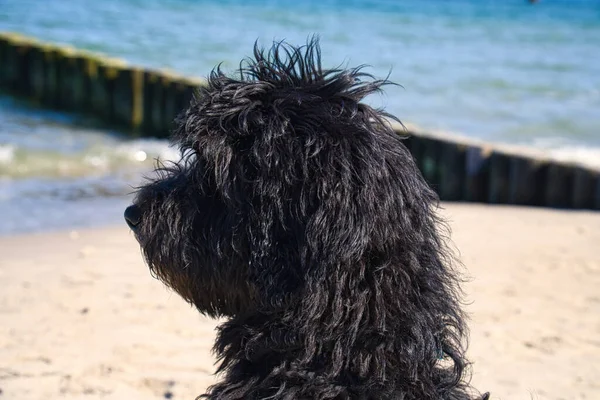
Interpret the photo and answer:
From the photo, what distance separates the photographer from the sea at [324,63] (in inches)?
460

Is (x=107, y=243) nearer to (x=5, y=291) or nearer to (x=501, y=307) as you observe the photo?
(x=5, y=291)

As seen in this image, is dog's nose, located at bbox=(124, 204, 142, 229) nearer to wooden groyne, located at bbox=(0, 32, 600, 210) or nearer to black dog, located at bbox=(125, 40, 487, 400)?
black dog, located at bbox=(125, 40, 487, 400)

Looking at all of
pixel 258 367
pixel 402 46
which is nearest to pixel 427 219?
pixel 258 367

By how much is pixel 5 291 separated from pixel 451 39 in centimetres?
2891

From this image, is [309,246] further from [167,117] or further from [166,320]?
[167,117]

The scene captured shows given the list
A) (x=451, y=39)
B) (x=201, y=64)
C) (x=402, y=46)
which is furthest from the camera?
(x=451, y=39)

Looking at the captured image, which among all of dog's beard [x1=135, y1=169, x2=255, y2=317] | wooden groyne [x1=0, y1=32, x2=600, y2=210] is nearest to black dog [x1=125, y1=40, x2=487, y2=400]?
dog's beard [x1=135, y1=169, x2=255, y2=317]

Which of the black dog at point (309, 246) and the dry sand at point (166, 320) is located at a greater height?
the black dog at point (309, 246)

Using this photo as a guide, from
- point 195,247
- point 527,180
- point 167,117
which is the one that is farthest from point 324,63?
point 195,247

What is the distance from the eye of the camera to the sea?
11680mm

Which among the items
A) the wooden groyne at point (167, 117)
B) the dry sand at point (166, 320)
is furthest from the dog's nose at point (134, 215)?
the wooden groyne at point (167, 117)

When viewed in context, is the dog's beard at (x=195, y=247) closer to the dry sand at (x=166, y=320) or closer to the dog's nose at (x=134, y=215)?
the dog's nose at (x=134, y=215)

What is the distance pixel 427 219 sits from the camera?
2.82m

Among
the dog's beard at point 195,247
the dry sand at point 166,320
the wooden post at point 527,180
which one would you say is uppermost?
the dog's beard at point 195,247
